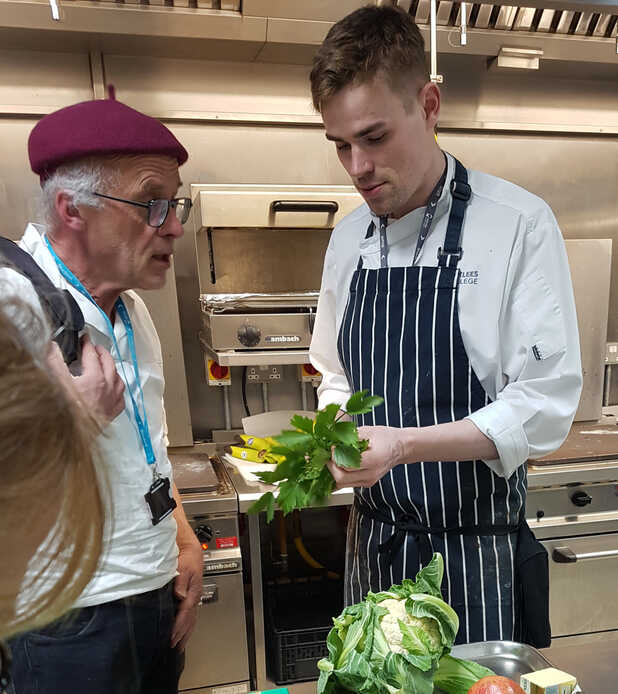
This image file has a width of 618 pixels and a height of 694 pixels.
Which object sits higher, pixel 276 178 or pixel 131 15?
pixel 131 15

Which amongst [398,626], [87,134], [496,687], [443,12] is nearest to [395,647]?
[398,626]

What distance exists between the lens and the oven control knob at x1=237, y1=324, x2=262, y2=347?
2240mm

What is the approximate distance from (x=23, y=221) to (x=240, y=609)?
1.83m

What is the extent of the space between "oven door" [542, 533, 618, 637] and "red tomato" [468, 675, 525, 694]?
1.63m

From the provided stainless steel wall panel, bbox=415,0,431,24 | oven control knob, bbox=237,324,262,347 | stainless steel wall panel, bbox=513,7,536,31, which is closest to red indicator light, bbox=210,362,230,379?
oven control knob, bbox=237,324,262,347

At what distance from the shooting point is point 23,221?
248 centimetres

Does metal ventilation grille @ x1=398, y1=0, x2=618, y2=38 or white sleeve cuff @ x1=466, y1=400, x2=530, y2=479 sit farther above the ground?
metal ventilation grille @ x1=398, y1=0, x2=618, y2=38

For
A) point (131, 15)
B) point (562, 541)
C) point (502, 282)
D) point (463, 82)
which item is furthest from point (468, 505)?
point (463, 82)

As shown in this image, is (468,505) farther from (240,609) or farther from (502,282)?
(240,609)

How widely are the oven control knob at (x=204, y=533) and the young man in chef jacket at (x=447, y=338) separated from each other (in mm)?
800

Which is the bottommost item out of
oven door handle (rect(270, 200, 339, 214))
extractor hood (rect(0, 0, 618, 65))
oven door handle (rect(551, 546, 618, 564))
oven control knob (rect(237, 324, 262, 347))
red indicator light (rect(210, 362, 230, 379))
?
oven door handle (rect(551, 546, 618, 564))

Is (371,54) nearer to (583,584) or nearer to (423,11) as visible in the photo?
(423,11)

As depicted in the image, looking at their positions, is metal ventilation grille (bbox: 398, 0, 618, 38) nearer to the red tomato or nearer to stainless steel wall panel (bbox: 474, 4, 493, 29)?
stainless steel wall panel (bbox: 474, 4, 493, 29)

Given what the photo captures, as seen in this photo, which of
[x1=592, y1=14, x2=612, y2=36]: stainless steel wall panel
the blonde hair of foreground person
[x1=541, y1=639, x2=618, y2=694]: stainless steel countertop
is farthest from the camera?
[x1=592, y1=14, x2=612, y2=36]: stainless steel wall panel
